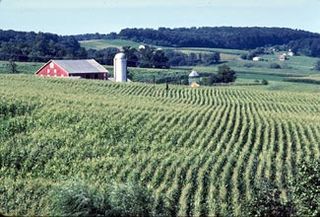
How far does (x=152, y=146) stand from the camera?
29828 mm

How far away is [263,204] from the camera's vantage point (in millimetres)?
17266

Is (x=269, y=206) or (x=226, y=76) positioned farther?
(x=226, y=76)

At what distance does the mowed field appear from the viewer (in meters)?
23.5

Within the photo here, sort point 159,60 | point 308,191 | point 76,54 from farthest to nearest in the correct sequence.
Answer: point 76,54
point 159,60
point 308,191

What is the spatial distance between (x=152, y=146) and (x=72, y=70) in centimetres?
3801

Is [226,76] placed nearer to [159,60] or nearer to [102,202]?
[159,60]

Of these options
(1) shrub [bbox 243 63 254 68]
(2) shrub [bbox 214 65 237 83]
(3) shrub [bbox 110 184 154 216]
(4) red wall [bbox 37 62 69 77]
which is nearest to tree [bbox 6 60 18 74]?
(4) red wall [bbox 37 62 69 77]

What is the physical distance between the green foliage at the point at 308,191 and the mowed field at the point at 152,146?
2.45m

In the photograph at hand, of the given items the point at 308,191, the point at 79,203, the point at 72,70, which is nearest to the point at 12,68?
the point at 72,70

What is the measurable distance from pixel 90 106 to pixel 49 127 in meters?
5.83

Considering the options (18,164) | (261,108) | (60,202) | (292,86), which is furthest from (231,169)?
(292,86)

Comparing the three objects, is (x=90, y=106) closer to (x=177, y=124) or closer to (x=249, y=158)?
(x=177, y=124)

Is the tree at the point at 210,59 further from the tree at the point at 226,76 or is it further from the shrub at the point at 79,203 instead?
the shrub at the point at 79,203

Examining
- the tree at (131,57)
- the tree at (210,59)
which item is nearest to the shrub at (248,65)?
the tree at (210,59)
